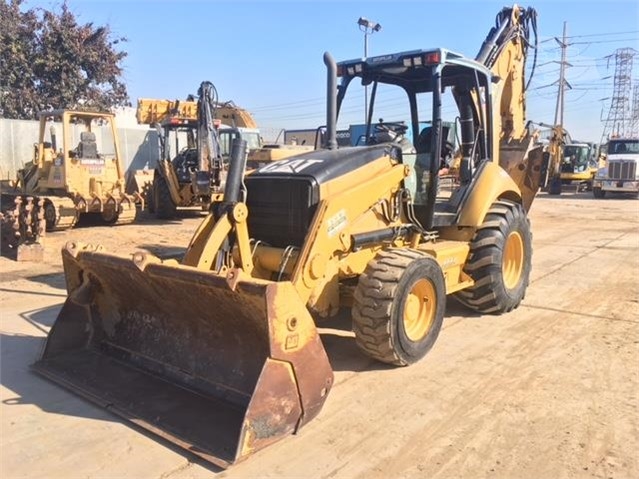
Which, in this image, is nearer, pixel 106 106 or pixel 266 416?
pixel 266 416

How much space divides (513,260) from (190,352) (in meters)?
4.15

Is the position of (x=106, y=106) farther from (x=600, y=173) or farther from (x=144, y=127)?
(x=600, y=173)

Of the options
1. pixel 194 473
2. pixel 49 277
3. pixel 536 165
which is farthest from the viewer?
pixel 49 277

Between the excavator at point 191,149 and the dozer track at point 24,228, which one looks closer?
the dozer track at point 24,228

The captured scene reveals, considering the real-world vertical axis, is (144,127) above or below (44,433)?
above

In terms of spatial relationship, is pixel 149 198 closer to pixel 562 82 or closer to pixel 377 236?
pixel 377 236

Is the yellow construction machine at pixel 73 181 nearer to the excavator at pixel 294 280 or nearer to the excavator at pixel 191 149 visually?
the excavator at pixel 191 149

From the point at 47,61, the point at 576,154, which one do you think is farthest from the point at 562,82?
the point at 47,61

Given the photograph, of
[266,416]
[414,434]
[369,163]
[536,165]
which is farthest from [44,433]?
[536,165]

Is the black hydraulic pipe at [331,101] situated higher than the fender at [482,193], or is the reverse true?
→ the black hydraulic pipe at [331,101]

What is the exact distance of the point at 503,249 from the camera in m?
6.21

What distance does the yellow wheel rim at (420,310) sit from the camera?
4844 millimetres

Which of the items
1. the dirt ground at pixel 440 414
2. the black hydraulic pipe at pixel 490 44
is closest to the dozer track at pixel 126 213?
the dirt ground at pixel 440 414

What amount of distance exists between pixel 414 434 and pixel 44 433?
2.36m
